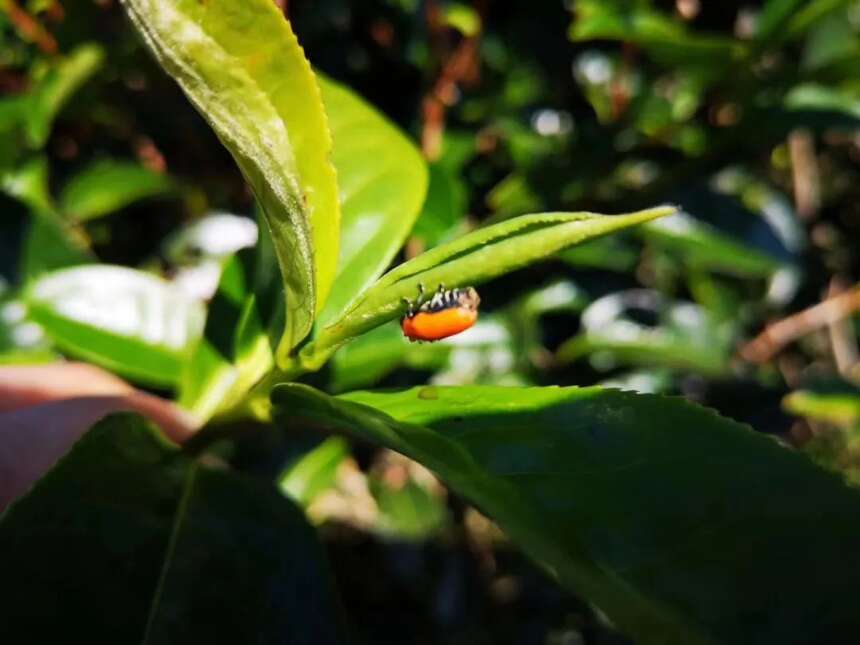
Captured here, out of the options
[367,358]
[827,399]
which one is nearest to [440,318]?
[367,358]

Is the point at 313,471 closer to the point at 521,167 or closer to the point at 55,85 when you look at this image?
the point at 521,167

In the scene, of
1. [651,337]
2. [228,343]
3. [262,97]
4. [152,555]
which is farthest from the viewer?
[651,337]

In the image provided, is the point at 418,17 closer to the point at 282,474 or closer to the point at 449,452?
the point at 282,474

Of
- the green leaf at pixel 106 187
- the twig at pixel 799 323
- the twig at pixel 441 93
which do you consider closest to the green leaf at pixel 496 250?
the twig at pixel 441 93

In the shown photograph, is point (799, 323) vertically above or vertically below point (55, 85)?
below

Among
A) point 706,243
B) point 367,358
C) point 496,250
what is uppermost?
point 496,250

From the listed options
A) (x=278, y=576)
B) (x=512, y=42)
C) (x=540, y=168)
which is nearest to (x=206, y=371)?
(x=278, y=576)

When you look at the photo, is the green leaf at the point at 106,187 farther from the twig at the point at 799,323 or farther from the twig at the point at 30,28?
the twig at the point at 799,323

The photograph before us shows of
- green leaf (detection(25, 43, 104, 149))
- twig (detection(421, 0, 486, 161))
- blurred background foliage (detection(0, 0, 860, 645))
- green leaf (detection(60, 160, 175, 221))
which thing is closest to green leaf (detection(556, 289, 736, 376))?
blurred background foliage (detection(0, 0, 860, 645))
